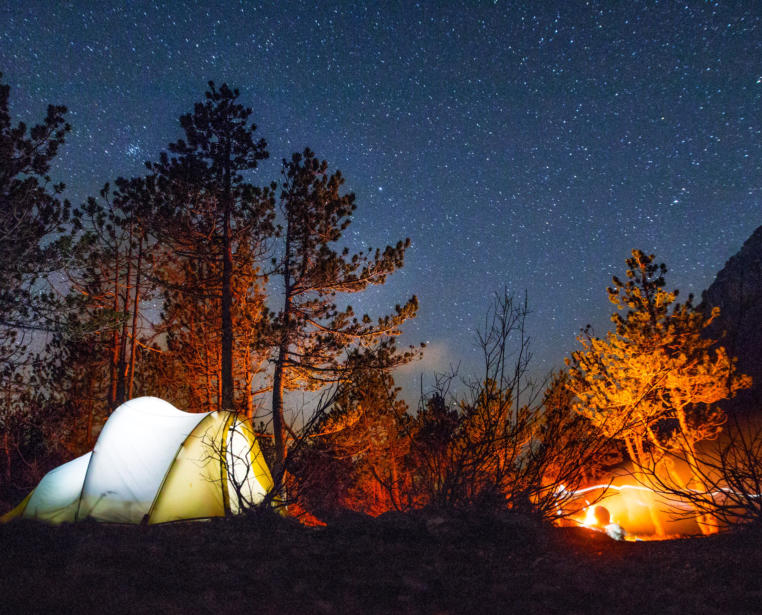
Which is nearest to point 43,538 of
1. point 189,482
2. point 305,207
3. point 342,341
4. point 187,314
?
point 189,482

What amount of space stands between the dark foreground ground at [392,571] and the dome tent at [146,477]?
2467 millimetres

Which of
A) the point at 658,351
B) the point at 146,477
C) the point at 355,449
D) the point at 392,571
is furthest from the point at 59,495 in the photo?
the point at 658,351

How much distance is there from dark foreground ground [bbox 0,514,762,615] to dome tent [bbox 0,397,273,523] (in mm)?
2467

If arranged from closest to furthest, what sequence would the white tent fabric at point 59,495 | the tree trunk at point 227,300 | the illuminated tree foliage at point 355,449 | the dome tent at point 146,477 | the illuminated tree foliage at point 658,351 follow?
the illuminated tree foliage at point 355,449 < the dome tent at point 146,477 < the white tent fabric at point 59,495 < the tree trunk at point 227,300 < the illuminated tree foliage at point 658,351

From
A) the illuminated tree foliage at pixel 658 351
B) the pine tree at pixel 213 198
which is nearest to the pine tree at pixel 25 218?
the pine tree at pixel 213 198

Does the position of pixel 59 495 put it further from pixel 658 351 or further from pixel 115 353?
pixel 658 351

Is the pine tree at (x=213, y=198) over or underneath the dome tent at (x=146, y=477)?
over

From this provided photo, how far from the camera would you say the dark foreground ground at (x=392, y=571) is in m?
2.54

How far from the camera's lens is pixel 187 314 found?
1702cm

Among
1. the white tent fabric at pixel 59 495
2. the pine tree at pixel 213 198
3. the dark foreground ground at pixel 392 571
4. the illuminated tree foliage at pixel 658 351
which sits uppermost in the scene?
the pine tree at pixel 213 198

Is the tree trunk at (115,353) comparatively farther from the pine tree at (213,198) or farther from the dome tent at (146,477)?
the dome tent at (146,477)

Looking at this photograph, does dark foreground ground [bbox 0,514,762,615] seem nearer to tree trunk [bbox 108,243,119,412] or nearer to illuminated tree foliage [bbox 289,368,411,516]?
illuminated tree foliage [bbox 289,368,411,516]

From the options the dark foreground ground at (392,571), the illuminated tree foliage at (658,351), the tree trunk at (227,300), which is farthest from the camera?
the illuminated tree foliage at (658,351)

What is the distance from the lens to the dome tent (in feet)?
21.0
